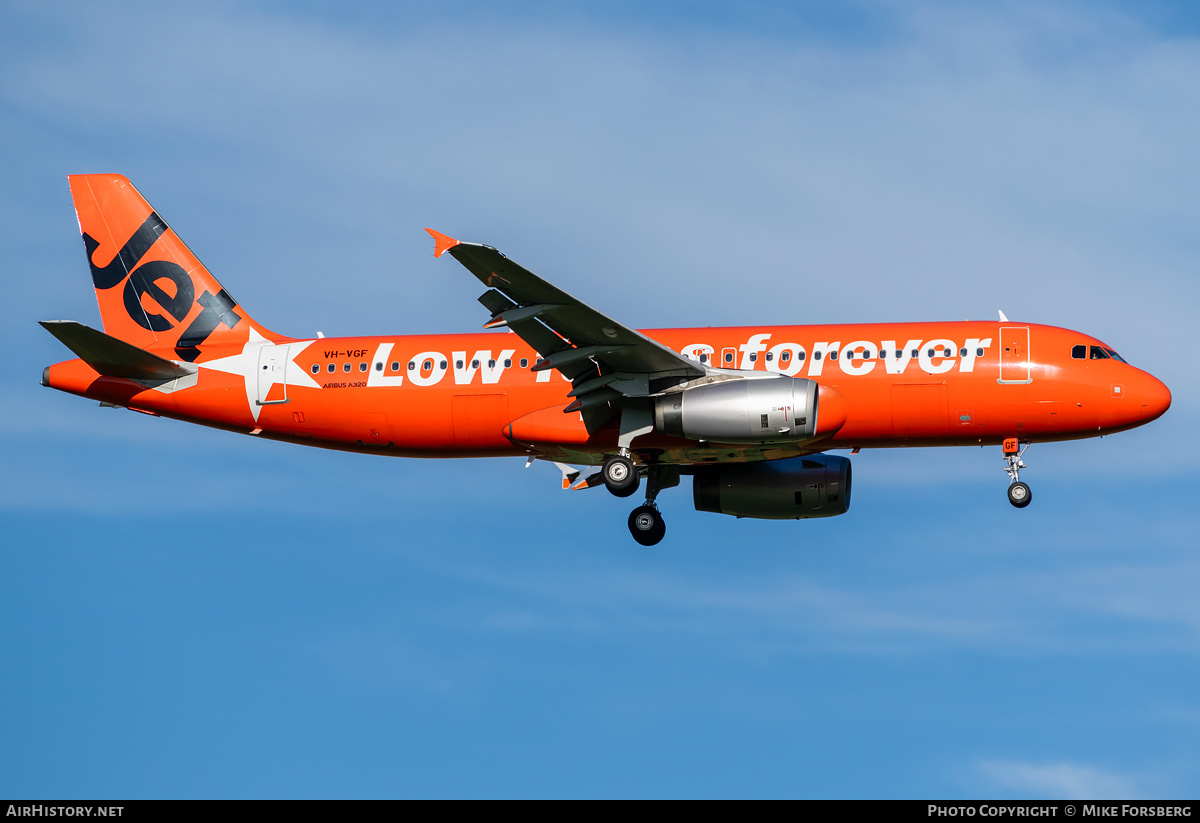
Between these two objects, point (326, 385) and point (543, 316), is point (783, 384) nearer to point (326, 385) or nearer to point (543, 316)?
point (543, 316)

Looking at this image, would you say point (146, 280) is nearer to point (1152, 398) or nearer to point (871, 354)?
point (871, 354)

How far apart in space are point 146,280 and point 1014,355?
87.3 ft

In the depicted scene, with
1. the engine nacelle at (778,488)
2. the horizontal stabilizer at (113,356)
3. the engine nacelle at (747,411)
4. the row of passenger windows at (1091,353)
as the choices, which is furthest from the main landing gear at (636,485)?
the horizontal stabilizer at (113,356)

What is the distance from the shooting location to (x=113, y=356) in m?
45.2

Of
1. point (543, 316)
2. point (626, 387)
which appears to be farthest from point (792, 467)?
point (543, 316)

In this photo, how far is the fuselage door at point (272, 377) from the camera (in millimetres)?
46062

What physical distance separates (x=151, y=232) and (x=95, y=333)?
23.2ft

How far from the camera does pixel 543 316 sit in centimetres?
4041

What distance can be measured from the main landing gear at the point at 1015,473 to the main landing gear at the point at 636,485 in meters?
9.91

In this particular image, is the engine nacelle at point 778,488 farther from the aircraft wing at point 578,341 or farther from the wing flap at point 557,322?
→ the wing flap at point 557,322

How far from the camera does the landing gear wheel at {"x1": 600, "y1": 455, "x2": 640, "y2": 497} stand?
4331cm

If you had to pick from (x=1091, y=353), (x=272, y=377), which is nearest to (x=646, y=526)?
(x=272, y=377)

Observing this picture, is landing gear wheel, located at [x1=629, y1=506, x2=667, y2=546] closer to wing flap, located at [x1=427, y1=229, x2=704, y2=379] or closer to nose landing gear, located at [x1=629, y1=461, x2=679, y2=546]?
nose landing gear, located at [x1=629, y1=461, x2=679, y2=546]

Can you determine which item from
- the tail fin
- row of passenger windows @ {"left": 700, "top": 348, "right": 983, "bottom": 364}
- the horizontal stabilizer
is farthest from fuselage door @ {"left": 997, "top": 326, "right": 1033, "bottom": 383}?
the horizontal stabilizer
